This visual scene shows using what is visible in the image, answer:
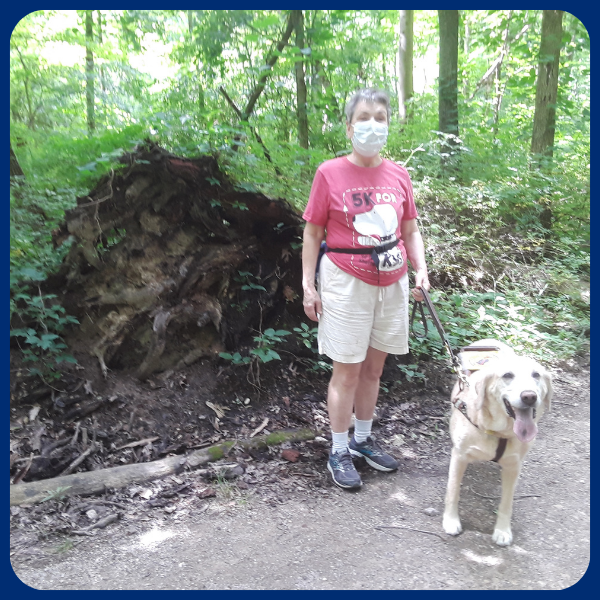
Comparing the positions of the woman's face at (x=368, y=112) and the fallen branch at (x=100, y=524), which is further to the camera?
the woman's face at (x=368, y=112)

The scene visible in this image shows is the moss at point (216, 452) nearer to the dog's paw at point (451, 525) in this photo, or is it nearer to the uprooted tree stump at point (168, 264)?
the uprooted tree stump at point (168, 264)

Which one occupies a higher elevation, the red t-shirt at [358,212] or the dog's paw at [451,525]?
the red t-shirt at [358,212]

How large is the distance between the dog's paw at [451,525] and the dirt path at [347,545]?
1.6 inches

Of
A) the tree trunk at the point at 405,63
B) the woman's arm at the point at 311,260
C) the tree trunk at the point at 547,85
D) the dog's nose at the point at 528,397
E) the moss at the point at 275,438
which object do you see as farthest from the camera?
the tree trunk at the point at 405,63

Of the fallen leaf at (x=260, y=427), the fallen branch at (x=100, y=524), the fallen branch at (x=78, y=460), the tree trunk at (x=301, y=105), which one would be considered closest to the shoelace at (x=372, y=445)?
the fallen leaf at (x=260, y=427)

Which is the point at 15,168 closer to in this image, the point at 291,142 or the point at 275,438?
the point at 291,142

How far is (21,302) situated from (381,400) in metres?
3.16

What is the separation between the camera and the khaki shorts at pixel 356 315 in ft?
9.03

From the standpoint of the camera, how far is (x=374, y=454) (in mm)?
3197

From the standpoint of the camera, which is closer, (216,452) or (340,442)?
(340,442)

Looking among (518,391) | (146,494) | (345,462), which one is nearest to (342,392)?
(345,462)

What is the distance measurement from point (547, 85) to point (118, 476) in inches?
319

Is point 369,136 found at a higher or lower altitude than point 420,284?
higher

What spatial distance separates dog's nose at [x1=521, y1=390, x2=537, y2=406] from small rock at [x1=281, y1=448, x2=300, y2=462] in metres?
1.72
